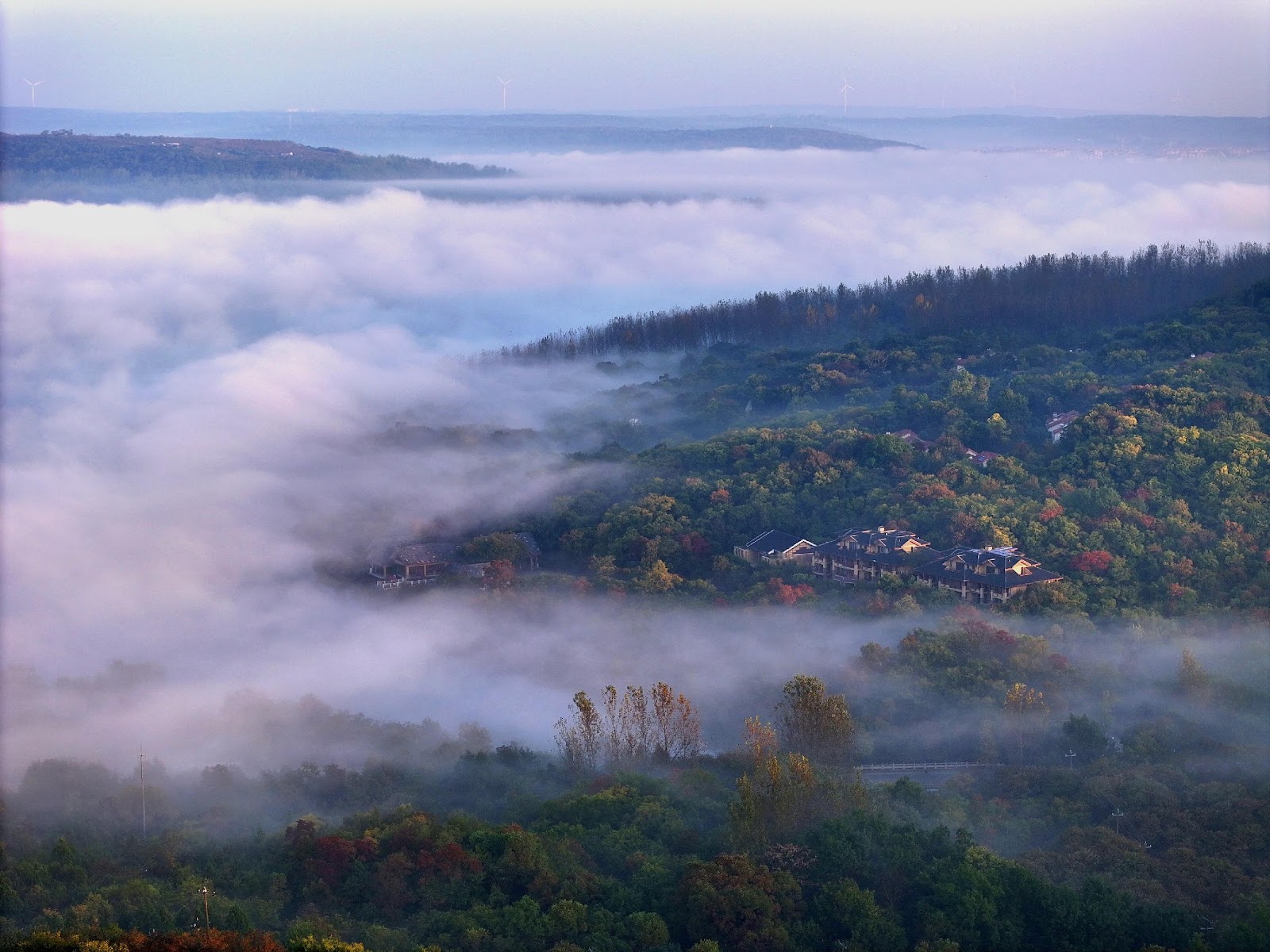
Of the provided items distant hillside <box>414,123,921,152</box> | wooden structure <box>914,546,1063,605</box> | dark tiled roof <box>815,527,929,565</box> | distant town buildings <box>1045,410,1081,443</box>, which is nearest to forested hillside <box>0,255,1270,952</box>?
distant town buildings <box>1045,410,1081,443</box>

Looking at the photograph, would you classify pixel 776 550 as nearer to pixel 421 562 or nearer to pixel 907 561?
pixel 907 561

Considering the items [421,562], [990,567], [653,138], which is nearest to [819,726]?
[990,567]

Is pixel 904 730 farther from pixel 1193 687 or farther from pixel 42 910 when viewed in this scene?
pixel 42 910

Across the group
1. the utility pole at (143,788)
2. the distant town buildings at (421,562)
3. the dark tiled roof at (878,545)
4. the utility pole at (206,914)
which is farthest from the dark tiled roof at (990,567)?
the utility pole at (206,914)

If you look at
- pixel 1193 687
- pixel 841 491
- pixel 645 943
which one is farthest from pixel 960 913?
pixel 841 491

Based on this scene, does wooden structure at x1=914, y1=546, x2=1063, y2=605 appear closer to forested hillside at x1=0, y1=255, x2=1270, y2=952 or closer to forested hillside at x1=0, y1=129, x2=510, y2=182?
forested hillside at x1=0, y1=255, x2=1270, y2=952
